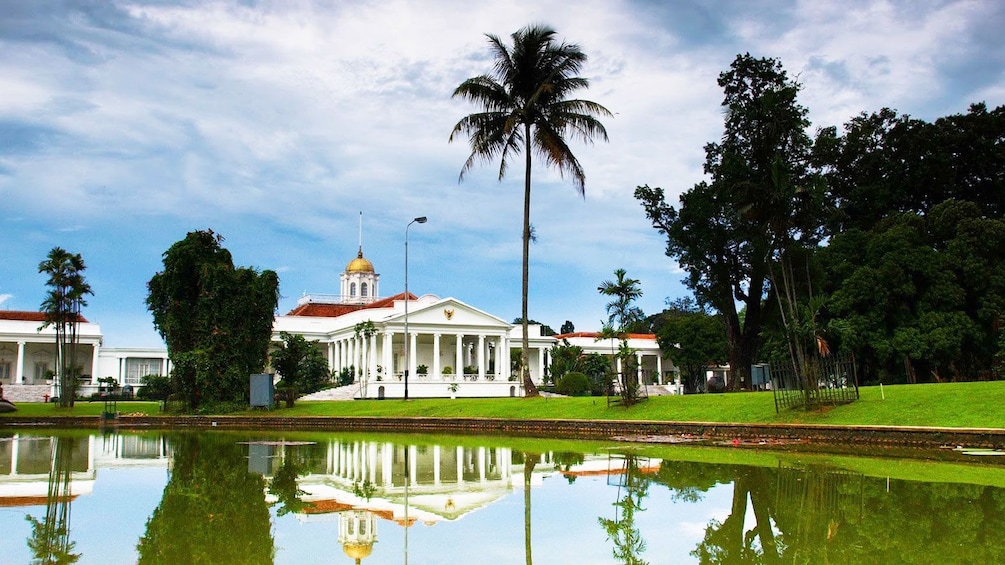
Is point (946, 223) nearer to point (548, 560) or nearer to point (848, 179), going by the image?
point (848, 179)

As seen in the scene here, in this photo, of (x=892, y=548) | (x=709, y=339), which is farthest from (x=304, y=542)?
(x=709, y=339)

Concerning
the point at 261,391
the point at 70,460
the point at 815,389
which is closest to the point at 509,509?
the point at 70,460

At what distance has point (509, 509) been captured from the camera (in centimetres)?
999

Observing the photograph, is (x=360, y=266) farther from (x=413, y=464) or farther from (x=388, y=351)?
(x=413, y=464)

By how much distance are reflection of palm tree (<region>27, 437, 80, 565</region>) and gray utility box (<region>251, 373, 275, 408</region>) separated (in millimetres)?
21679

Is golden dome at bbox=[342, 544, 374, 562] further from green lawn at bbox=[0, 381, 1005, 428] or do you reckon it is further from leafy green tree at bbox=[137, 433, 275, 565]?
green lawn at bbox=[0, 381, 1005, 428]

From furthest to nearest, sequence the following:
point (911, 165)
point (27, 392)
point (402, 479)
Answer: point (27, 392) → point (911, 165) → point (402, 479)

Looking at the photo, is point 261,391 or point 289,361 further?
point 289,361

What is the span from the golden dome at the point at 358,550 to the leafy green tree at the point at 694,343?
1902 inches

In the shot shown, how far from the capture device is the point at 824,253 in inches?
1481

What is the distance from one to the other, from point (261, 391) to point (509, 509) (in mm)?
28179

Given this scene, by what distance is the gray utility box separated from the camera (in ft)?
118

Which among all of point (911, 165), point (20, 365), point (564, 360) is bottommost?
point (564, 360)

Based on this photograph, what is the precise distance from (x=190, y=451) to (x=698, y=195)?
973 inches
